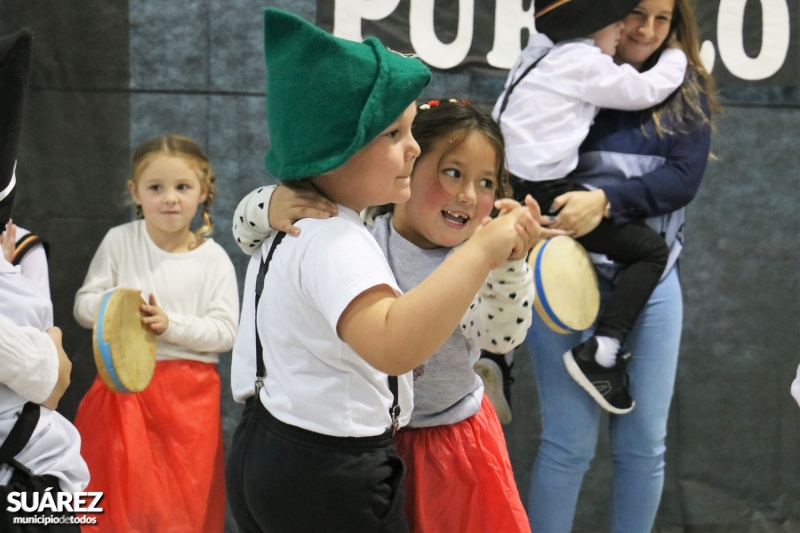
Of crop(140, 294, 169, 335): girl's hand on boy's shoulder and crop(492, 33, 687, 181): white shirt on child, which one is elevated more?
crop(492, 33, 687, 181): white shirt on child

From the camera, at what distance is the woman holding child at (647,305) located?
2.65 metres

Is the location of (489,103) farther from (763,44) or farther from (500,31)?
(763,44)

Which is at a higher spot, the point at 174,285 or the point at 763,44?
the point at 763,44

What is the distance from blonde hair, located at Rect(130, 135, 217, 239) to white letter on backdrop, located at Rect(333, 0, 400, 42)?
66cm

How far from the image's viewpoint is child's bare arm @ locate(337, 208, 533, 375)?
1267 millimetres

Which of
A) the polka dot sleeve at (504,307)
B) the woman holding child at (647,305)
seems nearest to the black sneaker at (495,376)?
the woman holding child at (647,305)

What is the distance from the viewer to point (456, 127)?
1829 millimetres

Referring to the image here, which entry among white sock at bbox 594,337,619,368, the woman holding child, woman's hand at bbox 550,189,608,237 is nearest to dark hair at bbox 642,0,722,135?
the woman holding child

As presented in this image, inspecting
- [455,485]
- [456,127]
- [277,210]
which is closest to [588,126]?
[456,127]

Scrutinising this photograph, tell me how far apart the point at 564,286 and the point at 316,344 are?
1.26 m

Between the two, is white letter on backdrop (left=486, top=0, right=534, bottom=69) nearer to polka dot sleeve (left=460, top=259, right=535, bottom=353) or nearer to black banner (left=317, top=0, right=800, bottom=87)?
black banner (left=317, top=0, right=800, bottom=87)

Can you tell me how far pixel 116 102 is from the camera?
3264mm

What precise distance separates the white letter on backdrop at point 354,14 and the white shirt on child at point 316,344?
1.95 m

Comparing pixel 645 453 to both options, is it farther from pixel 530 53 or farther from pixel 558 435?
pixel 530 53
